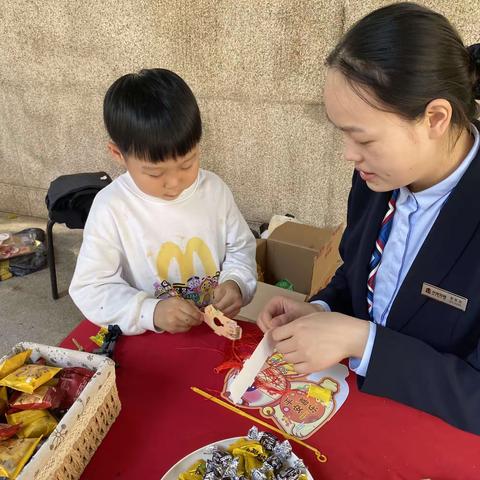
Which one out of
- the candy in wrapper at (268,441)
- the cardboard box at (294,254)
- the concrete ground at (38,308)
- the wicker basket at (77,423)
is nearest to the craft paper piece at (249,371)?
the candy in wrapper at (268,441)

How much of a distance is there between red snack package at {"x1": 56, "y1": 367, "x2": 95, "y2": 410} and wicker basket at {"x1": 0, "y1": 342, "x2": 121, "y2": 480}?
26 mm

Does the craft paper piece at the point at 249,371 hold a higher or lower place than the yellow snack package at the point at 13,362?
lower

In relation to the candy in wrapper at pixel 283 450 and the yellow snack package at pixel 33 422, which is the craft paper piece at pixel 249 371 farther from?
the yellow snack package at pixel 33 422

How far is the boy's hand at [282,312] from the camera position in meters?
1.06

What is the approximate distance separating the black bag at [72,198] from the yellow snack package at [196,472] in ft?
5.44

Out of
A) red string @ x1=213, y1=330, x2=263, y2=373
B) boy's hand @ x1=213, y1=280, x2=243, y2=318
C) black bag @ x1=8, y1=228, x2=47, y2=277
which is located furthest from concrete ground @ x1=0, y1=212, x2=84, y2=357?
red string @ x1=213, y1=330, x2=263, y2=373

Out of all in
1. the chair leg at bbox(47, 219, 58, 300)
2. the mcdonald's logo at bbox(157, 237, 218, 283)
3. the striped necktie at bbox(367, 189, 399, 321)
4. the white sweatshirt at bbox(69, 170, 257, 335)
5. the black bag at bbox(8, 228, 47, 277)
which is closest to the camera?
the striped necktie at bbox(367, 189, 399, 321)

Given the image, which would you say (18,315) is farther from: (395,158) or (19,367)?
(395,158)

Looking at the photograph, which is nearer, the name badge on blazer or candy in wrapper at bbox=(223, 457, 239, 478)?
candy in wrapper at bbox=(223, 457, 239, 478)

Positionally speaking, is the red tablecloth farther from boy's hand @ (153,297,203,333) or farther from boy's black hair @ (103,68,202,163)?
boy's black hair @ (103,68,202,163)

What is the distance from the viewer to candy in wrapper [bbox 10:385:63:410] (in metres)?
0.80

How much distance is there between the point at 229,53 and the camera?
7.76ft

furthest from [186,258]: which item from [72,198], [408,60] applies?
[72,198]

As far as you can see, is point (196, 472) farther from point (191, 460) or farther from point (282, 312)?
point (282, 312)
